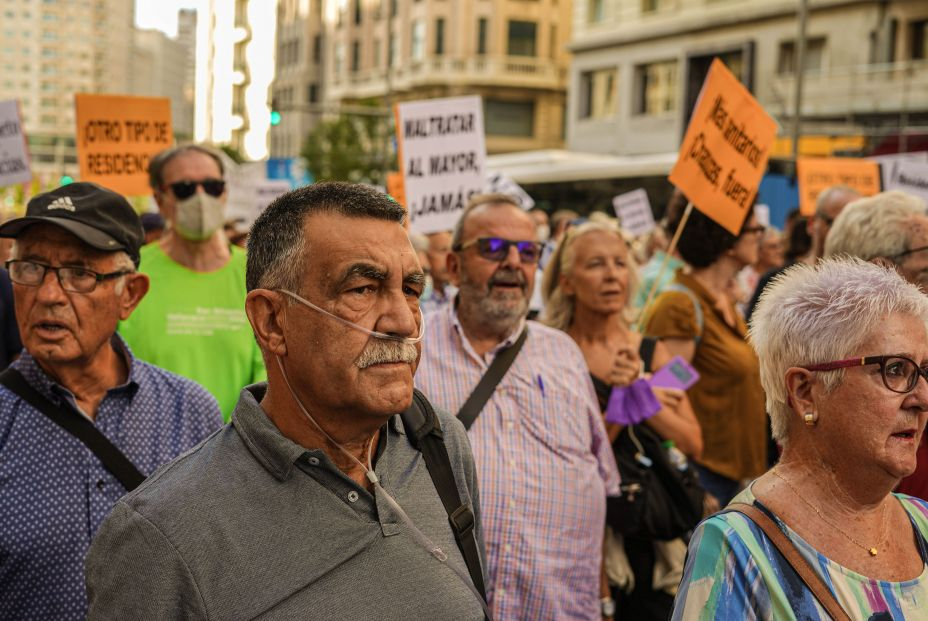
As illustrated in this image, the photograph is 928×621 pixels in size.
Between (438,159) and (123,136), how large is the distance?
237cm

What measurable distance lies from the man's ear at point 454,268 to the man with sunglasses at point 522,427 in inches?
0.5

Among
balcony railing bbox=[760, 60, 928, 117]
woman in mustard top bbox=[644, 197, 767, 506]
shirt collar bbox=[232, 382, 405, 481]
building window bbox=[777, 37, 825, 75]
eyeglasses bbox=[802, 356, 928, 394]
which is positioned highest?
building window bbox=[777, 37, 825, 75]

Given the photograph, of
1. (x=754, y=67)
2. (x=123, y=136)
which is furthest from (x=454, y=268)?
(x=754, y=67)

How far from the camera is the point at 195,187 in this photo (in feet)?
17.7

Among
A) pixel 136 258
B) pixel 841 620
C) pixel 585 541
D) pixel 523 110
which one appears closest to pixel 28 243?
pixel 136 258

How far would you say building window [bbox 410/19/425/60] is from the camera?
62531mm

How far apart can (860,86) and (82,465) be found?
31515 mm

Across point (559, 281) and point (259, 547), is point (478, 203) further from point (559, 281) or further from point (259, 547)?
point (259, 547)

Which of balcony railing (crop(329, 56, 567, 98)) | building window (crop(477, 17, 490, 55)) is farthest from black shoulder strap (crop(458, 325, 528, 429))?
building window (crop(477, 17, 490, 55))

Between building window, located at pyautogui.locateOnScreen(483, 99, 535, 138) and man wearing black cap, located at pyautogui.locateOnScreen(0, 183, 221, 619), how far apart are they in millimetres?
55310

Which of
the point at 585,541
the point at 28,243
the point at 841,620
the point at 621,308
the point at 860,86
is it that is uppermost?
the point at 860,86

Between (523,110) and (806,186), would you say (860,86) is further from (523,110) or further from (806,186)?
(523,110)

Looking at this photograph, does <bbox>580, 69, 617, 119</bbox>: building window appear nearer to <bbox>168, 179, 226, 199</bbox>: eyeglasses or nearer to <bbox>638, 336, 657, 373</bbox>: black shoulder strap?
<bbox>168, 179, 226, 199</bbox>: eyeglasses

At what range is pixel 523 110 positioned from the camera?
58781 millimetres
